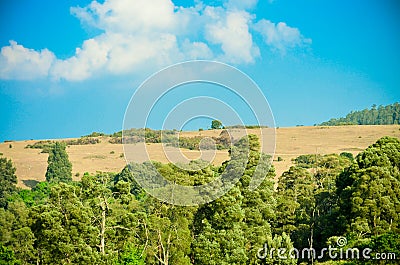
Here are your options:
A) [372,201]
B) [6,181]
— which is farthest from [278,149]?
[372,201]

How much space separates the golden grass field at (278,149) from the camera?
104m

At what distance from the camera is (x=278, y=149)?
109m

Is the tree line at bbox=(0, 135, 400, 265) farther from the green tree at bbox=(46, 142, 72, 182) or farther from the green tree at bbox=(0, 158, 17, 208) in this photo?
the green tree at bbox=(46, 142, 72, 182)

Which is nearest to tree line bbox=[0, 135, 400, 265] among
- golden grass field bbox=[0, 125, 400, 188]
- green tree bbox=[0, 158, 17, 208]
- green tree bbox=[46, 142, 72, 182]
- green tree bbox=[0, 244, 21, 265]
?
green tree bbox=[0, 244, 21, 265]

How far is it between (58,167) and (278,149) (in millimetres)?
44991

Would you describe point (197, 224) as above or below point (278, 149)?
below

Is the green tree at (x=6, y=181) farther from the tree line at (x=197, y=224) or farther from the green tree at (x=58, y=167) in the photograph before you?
the tree line at (x=197, y=224)

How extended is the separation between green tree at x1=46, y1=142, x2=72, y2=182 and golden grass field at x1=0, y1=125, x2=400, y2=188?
2370 mm

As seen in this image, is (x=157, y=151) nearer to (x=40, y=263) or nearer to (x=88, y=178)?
(x=88, y=178)

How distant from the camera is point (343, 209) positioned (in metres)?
43.0

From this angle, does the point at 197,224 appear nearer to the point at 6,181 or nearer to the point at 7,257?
the point at 7,257

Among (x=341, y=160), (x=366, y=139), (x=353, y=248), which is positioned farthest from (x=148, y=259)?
(x=366, y=139)

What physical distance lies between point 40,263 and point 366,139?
8986cm

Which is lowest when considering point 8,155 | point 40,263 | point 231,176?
point 40,263
